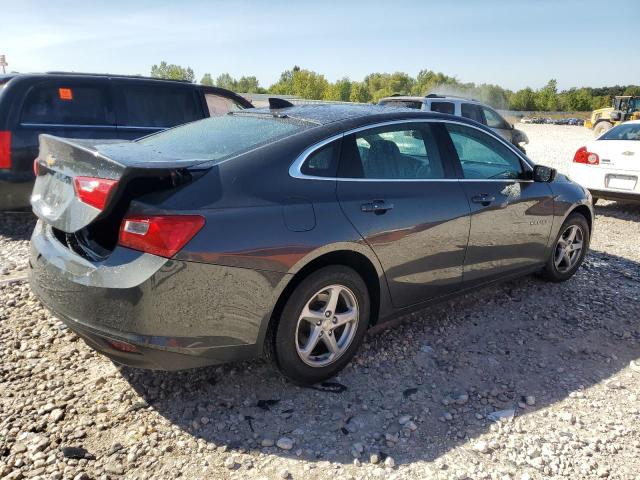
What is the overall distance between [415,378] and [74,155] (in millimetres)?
2364

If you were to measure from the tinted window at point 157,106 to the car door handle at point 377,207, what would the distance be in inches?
174

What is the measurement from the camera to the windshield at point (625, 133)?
8.20m

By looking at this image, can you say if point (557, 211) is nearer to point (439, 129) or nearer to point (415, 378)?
point (439, 129)

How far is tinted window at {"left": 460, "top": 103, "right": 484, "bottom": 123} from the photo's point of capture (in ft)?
39.2

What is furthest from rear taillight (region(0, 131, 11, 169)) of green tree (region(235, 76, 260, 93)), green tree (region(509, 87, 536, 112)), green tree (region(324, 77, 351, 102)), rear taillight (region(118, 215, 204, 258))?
green tree (region(509, 87, 536, 112))

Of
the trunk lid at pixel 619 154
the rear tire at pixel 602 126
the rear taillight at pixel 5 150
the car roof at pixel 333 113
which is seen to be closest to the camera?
the car roof at pixel 333 113

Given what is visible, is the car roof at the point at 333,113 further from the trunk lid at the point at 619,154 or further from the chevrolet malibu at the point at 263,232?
the trunk lid at the point at 619,154

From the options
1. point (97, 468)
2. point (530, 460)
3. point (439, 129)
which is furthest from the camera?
point (439, 129)

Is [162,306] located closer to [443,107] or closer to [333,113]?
[333,113]

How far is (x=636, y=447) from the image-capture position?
8.99 ft

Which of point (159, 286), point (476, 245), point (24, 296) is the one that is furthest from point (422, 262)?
point (24, 296)

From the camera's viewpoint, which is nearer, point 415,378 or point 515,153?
point 415,378

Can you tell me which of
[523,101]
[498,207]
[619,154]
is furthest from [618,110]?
[523,101]

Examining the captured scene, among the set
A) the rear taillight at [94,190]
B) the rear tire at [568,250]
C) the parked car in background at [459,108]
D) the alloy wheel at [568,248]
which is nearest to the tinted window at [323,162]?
the rear taillight at [94,190]
